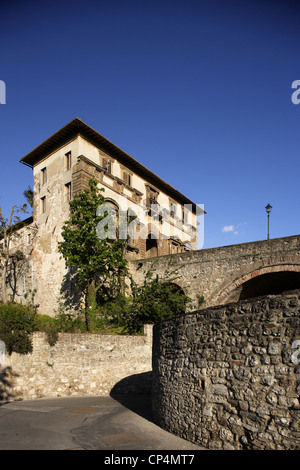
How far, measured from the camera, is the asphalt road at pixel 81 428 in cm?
608

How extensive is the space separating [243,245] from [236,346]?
43.9ft

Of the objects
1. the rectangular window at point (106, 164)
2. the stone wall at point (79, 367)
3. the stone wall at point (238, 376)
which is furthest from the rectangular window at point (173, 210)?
the stone wall at point (238, 376)

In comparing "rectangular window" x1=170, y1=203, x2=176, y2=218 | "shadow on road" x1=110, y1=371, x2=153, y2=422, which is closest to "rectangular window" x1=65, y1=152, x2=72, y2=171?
"rectangular window" x1=170, y1=203, x2=176, y2=218

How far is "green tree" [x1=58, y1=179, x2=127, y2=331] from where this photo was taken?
19188 millimetres

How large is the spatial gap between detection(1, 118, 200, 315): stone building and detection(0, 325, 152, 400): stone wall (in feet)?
27.2

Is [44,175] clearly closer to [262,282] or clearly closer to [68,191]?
[68,191]

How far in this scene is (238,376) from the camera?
5070 millimetres

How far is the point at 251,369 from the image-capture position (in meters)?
4.89

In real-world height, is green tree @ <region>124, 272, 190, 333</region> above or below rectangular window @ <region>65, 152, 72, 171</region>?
below

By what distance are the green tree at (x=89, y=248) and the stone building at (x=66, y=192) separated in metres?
1.75

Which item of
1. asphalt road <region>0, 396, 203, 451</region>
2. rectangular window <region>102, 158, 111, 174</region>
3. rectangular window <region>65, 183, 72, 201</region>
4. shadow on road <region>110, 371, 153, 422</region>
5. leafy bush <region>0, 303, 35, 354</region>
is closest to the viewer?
asphalt road <region>0, 396, 203, 451</region>

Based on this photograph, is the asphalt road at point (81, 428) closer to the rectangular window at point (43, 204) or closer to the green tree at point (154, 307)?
the green tree at point (154, 307)

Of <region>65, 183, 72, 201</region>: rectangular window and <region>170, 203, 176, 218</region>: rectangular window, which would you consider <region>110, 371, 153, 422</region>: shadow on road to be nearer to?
<region>65, 183, 72, 201</region>: rectangular window
